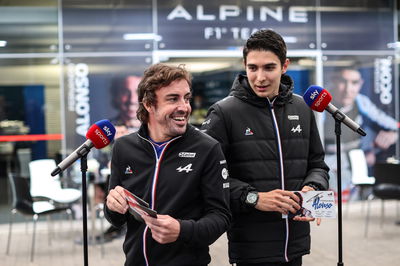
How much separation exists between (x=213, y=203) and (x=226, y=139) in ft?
1.58

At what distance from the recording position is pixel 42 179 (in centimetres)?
741

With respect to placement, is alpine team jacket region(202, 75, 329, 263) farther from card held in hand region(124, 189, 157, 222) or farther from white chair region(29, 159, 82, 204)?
white chair region(29, 159, 82, 204)

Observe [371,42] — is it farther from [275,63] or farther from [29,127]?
[275,63]

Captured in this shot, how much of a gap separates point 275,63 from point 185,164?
0.68m

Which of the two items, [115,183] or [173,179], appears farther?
[115,183]

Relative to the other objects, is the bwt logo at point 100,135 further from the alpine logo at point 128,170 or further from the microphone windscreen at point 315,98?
the microphone windscreen at point 315,98

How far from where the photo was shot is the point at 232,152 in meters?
2.59

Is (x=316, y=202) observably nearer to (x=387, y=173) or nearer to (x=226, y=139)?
(x=226, y=139)

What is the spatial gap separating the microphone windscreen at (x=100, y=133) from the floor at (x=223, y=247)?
364 centimetres

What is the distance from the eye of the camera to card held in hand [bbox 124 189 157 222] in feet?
6.32

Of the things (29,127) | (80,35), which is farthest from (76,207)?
(80,35)

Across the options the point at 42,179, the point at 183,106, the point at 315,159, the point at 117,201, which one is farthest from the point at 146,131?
the point at 42,179

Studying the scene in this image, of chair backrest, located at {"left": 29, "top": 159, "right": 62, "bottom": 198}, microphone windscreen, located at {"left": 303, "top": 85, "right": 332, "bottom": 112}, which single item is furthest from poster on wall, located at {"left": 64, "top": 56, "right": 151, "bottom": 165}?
microphone windscreen, located at {"left": 303, "top": 85, "right": 332, "bottom": 112}

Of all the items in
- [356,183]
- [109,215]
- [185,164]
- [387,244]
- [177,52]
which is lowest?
[387,244]
